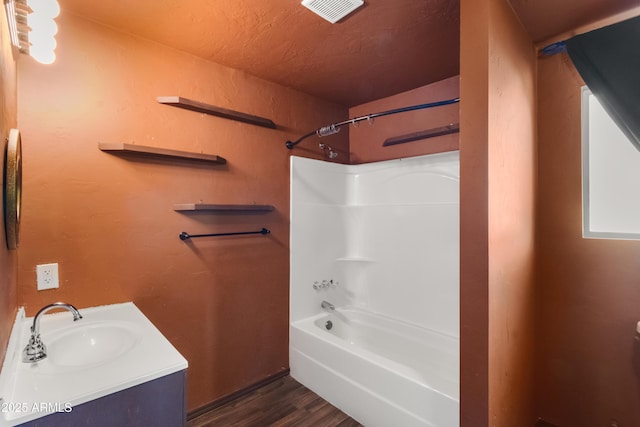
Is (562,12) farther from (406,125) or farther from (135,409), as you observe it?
(135,409)

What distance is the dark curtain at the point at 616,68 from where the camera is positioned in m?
1.49

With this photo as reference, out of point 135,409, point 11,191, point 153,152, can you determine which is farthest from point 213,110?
point 135,409

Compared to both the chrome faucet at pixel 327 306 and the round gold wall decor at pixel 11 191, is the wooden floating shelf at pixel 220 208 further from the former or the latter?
the chrome faucet at pixel 327 306

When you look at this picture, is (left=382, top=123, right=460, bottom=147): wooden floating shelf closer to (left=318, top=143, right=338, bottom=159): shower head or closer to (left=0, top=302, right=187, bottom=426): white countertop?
(left=318, top=143, right=338, bottom=159): shower head

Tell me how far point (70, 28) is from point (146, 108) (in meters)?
0.51

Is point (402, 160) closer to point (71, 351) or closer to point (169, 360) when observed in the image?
point (169, 360)

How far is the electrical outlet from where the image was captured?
152 centimetres

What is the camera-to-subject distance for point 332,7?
156cm

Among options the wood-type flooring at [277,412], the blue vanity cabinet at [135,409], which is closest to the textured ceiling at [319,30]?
the blue vanity cabinet at [135,409]

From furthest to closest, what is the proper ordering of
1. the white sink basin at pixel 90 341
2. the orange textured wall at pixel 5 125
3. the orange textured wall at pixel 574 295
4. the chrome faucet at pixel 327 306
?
the chrome faucet at pixel 327 306, the orange textured wall at pixel 574 295, the white sink basin at pixel 90 341, the orange textured wall at pixel 5 125

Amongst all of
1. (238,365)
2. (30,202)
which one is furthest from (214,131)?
(238,365)

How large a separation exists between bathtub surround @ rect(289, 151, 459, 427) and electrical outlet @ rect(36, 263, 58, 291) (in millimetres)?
1582

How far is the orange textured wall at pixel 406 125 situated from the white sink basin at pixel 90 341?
2276 mm

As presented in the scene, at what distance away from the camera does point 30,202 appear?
4.93 feet
